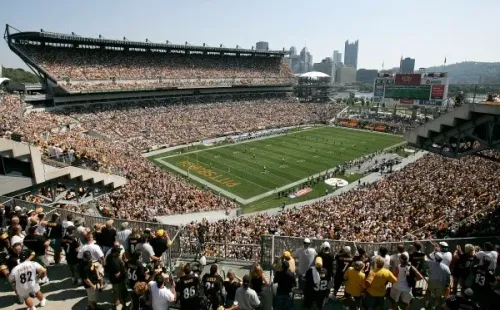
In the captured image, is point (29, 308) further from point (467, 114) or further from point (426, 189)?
point (426, 189)

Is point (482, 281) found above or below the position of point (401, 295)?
above

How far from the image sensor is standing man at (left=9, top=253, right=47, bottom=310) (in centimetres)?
687

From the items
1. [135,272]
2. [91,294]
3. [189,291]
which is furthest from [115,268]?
[189,291]

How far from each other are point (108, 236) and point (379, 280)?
5.70m

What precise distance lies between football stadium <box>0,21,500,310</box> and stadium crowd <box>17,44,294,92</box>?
329mm

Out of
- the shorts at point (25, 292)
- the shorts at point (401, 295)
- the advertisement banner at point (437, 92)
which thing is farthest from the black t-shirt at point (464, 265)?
the advertisement banner at point (437, 92)

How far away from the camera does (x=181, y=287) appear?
6168mm

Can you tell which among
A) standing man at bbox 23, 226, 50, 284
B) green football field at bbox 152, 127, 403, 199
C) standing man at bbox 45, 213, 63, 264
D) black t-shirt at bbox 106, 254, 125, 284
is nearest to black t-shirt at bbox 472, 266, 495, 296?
black t-shirt at bbox 106, 254, 125, 284

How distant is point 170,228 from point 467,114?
1185 cm

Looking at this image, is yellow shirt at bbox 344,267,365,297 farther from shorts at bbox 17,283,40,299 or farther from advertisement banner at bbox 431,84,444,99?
advertisement banner at bbox 431,84,444,99

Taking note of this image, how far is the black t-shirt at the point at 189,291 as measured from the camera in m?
6.13

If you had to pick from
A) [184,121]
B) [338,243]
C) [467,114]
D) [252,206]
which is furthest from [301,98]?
[338,243]

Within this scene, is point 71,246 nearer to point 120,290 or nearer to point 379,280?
point 120,290

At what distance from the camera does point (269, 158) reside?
150ft
